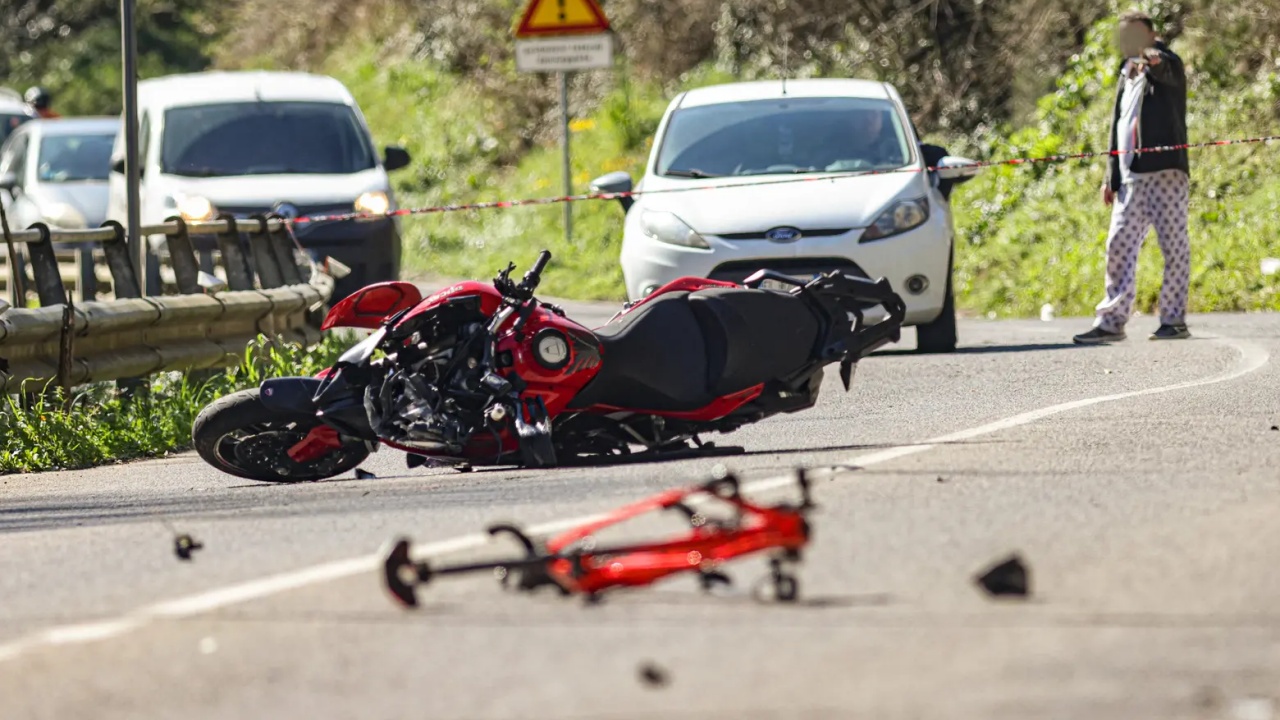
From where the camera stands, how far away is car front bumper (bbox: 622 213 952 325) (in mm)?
13484

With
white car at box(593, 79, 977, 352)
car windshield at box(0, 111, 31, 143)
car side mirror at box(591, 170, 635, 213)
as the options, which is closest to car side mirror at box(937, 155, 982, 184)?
white car at box(593, 79, 977, 352)

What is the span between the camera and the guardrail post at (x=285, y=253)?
15883 millimetres

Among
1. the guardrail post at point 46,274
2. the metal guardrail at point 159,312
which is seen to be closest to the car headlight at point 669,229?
the metal guardrail at point 159,312

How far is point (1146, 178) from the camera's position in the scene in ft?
46.9

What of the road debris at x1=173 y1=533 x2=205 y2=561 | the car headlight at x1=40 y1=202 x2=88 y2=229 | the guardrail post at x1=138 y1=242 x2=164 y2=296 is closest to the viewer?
the road debris at x1=173 y1=533 x2=205 y2=561

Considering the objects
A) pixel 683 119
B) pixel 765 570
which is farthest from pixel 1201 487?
pixel 683 119

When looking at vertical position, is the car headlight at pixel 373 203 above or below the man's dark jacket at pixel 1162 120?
below

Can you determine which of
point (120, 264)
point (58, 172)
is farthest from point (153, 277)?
point (58, 172)

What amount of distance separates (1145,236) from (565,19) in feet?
35.7

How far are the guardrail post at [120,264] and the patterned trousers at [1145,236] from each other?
5868 mm

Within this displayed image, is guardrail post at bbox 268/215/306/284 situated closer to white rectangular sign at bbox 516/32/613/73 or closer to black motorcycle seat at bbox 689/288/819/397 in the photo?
black motorcycle seat at bbox 689/288/819/397

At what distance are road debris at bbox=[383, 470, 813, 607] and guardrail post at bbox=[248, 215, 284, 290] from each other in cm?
983

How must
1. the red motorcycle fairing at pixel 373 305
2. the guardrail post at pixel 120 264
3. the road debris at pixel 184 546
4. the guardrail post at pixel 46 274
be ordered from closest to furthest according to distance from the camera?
the road debris at pixel 184 546 < the red motorcycle fairing at pixel 373 305 < the guardrail post at pixel 46 274 < the guardrail post at pixel 120 264

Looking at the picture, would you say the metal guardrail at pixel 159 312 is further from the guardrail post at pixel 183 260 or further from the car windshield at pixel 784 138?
the car windshield at pixel 784 138
